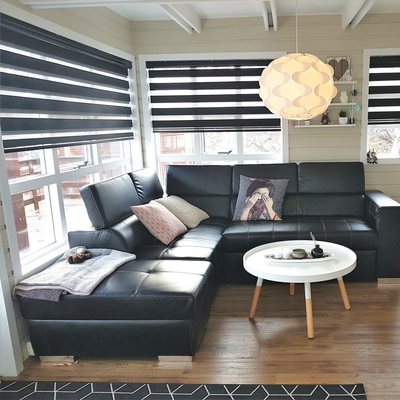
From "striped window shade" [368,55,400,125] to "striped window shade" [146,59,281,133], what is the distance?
1.03m

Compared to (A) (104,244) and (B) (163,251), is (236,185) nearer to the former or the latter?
(B) (163,251)

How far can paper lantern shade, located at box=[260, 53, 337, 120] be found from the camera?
258 cm

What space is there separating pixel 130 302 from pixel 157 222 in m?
1.17

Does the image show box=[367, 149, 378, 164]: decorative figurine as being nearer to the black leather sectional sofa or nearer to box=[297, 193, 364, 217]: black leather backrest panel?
the black leather sectional sofa

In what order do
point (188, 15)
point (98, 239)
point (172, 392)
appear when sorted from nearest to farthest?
1. point (172, 392)
2. point (98, 239)
3. point (188, 15)

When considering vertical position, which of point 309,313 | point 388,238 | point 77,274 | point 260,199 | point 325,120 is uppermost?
point 325,120

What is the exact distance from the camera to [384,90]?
4.25m

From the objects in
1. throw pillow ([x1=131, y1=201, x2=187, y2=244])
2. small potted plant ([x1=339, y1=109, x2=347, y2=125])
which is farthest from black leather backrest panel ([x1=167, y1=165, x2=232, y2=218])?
small potted plant ([x1=339, y1=109, x2=347, y2=125])

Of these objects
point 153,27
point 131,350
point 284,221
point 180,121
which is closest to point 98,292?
point 131,350

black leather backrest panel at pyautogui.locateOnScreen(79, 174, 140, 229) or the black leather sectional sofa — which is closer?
the black leather sectional sofa

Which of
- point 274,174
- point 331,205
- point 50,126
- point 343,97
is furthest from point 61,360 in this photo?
point 343,97

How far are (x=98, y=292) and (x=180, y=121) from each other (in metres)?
2.65

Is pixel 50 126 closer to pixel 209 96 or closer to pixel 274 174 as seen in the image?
pixel 209 96

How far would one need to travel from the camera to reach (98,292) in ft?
7.98
